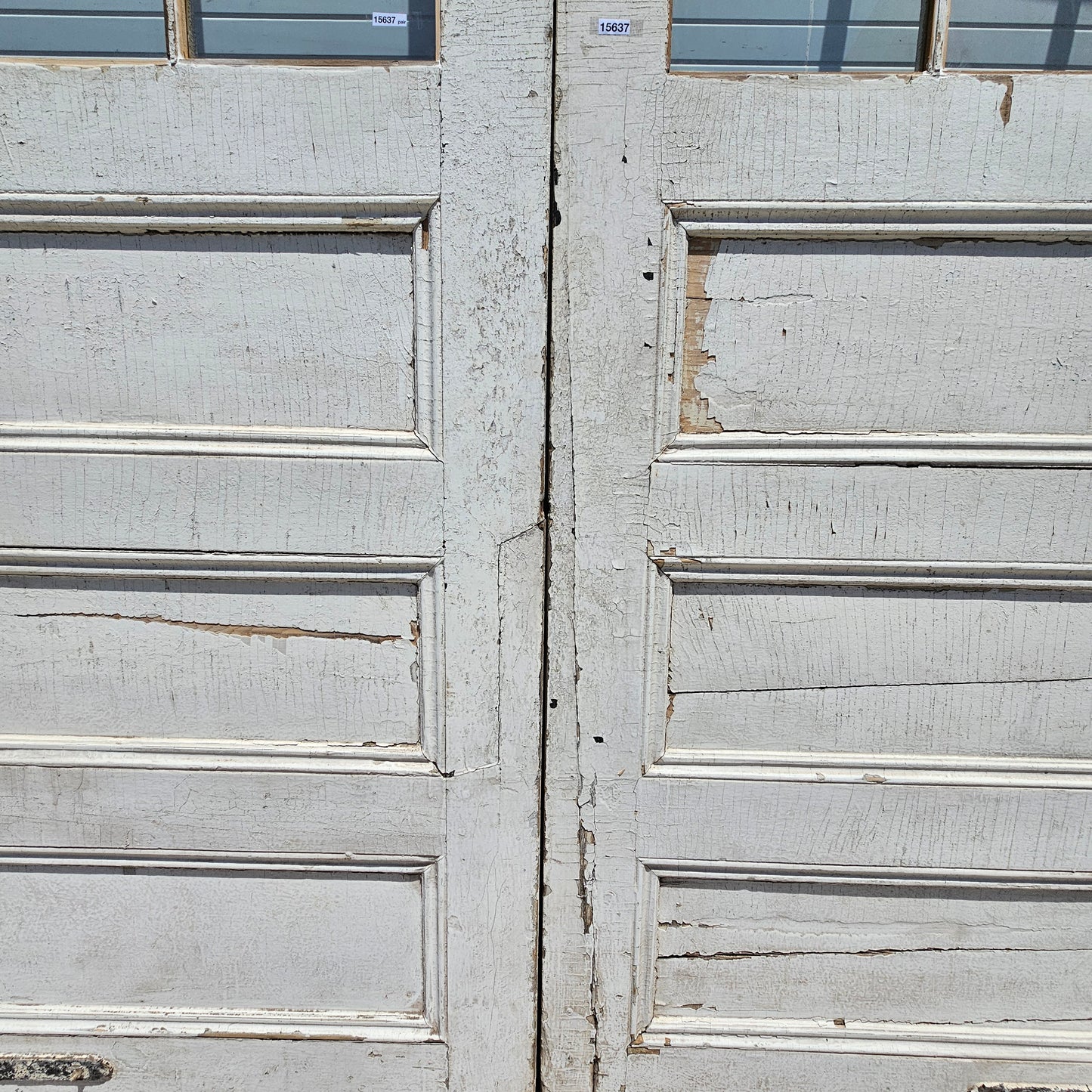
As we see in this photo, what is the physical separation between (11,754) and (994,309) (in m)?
1.48

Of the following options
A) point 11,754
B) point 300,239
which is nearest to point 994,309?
point 300,239

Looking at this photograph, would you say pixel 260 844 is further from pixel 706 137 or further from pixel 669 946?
pixel 706 137

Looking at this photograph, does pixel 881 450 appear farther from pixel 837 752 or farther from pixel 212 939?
pixel 212 939

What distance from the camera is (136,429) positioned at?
3.55ft

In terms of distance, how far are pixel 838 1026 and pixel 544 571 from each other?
811 mm

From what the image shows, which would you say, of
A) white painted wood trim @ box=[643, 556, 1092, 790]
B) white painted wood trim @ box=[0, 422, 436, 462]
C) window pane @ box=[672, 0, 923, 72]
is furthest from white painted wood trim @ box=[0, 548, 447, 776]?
window pane @ box=[672, 0, 923, 72]

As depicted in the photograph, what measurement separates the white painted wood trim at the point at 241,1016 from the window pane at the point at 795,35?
1.19 metres

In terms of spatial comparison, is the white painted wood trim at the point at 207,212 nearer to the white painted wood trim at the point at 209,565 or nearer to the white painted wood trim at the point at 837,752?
the white painted wood trim at the point at 209,565

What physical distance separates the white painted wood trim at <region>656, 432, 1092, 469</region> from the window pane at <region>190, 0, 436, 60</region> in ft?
2.05

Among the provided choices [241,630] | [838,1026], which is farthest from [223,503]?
[838,1026]

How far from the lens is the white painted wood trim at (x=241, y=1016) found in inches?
46.6

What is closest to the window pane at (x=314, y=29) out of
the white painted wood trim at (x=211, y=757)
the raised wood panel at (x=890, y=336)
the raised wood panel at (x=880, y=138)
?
the raised wood panel at (x=880, y=138)

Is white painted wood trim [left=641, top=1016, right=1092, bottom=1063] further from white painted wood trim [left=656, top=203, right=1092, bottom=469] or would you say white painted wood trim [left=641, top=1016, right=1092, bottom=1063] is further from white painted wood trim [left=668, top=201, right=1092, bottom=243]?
white painted wood trim [left=668, top=201, right=1092, bottom=243]

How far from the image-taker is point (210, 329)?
107 cm
